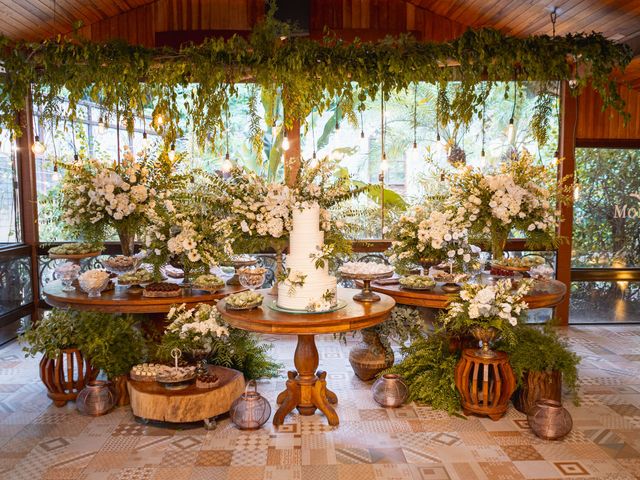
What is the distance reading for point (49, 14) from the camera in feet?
20.5

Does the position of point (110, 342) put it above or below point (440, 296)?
below

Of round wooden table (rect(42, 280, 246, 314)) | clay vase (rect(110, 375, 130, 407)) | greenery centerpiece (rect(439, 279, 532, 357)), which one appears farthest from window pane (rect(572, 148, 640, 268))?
clay vase (rect(110, 375, 130, 407))

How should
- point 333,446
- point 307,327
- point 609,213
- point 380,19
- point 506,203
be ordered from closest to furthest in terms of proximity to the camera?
1. point 307,327
2. point 333,446
3. point 506,203
4. point 380,19
5. point 609,213

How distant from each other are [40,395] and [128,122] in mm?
2448

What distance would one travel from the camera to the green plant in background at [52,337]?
4684mm

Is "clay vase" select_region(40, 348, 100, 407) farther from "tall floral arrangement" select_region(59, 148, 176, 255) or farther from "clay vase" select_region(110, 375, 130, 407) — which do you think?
"tall floral arrangement" select_region(59, 148, 176, 255)

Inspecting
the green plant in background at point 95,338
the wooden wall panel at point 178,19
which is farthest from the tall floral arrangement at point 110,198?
the wooden wall panel at point 178,19

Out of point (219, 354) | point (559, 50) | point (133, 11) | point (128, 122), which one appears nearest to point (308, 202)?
point (219, 354)

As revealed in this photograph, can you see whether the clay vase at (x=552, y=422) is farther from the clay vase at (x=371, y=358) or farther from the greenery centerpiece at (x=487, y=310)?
the clay vase at (x=371, y=358)

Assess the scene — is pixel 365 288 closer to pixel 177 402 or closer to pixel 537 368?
pixel 537 368

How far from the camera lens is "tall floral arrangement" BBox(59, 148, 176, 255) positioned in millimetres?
5242

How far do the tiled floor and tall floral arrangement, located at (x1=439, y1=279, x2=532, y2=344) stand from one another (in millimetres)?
737

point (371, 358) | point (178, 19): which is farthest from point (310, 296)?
point (178, 19)

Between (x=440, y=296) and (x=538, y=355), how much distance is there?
86cm
